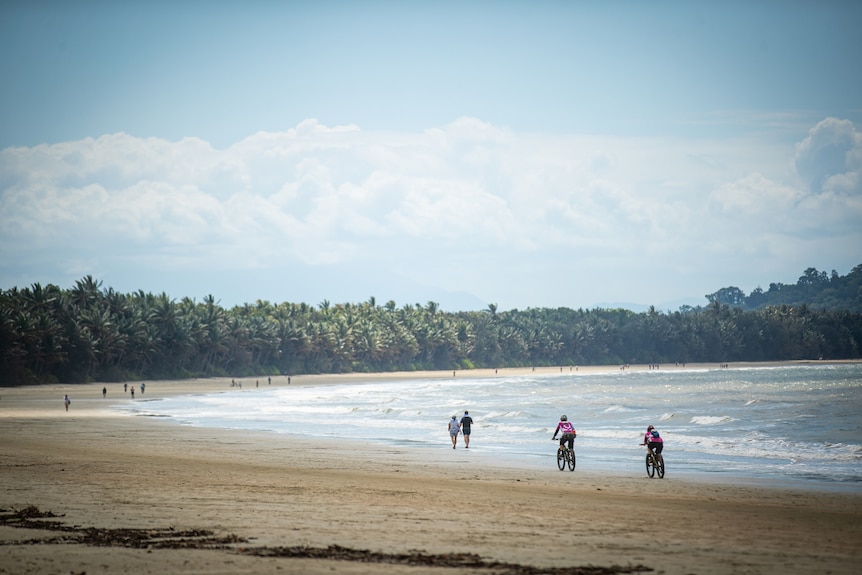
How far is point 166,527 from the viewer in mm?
15156

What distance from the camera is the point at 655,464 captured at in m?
24.9

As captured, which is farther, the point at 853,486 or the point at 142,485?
the point at 853,486

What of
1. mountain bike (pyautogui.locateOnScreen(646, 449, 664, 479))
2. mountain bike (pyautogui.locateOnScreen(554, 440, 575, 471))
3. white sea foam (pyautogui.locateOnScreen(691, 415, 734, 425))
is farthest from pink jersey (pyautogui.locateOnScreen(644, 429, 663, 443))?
white sea foam (pyautogui.locateOnScreen(691, 415, 734, 425))

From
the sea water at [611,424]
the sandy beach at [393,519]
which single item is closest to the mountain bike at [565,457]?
the sandy beach at [393,519]

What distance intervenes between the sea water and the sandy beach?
5.22m

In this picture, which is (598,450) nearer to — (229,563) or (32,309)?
(229,563)

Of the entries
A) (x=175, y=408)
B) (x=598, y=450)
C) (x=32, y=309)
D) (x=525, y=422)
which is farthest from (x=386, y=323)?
(x=598, y=450)

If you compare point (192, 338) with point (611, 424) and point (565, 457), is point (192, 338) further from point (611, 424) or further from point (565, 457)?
point (565, 457)

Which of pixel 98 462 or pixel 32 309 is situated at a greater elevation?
pixel 32 309

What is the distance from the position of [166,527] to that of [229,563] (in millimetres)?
3120

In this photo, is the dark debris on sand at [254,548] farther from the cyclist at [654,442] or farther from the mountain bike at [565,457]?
the mountain bike at [565,457]

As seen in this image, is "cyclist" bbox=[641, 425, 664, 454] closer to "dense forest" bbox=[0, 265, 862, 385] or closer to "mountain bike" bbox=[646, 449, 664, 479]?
"mountain bike" bbox=[646, 449, 664, 479]

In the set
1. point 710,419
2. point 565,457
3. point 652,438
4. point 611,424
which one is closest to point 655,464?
point 652,438

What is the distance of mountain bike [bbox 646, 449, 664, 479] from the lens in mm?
24797
